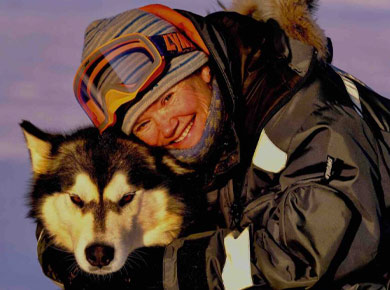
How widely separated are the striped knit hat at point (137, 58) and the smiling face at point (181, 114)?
6 cm

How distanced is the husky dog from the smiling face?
5.4 inches

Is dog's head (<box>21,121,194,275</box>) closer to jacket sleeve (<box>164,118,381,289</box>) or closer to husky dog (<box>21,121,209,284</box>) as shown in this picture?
husky dog (<box>21,121,209,284</box>)

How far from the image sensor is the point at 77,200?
10.00ft

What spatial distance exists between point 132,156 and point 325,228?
1.08 m

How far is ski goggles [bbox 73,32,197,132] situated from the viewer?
9.27 ft

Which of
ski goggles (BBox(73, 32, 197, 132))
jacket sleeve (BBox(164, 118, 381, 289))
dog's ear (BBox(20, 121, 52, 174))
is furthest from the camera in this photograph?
dog's ear (BBox(20, 121, 52, 174))

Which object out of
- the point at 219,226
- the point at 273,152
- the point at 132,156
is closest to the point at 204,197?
the point at 219,226

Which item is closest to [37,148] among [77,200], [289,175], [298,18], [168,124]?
[77,200]

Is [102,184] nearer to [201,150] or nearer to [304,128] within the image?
[201,150]

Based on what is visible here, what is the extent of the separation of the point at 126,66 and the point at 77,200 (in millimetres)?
694

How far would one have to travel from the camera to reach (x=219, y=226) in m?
3.18

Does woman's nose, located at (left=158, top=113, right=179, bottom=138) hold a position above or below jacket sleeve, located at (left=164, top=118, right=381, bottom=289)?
above

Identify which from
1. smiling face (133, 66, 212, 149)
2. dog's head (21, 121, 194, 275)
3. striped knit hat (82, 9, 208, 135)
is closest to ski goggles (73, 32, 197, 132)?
striped knit hat (82, 9, 208, 135)

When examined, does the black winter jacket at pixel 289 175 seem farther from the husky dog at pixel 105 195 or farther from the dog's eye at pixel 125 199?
the dog's eye at pixel 125 199
